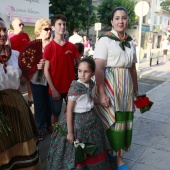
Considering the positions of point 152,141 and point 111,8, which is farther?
point 111,8

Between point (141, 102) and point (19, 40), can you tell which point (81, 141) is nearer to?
point (141, 102)

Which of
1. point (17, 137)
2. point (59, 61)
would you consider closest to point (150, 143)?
point (59, 61)

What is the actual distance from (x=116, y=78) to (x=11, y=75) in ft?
3.44

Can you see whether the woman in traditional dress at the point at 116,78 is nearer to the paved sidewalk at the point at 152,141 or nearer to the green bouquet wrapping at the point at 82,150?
the green bouquet wrapping at the point at 82,150

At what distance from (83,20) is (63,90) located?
77.8 feet

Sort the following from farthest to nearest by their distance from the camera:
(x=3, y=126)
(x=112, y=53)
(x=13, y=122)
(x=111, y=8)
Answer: (x=111, y=8)
(x=112, y=53)
(x=13, y=122)
(x=3, y=126)

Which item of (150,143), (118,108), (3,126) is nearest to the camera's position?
(3,126)

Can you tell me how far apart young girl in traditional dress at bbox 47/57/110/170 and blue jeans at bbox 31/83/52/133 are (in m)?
1.19

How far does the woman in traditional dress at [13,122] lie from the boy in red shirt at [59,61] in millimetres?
933

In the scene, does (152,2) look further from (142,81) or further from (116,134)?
(116,134)

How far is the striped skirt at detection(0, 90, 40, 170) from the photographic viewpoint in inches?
74.7

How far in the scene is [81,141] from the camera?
229 centimetres

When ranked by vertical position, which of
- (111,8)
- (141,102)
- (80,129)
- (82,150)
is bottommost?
(82,150)

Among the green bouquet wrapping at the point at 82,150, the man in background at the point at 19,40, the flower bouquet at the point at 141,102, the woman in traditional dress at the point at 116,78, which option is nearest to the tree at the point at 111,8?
the man in background at the point at 19,40
